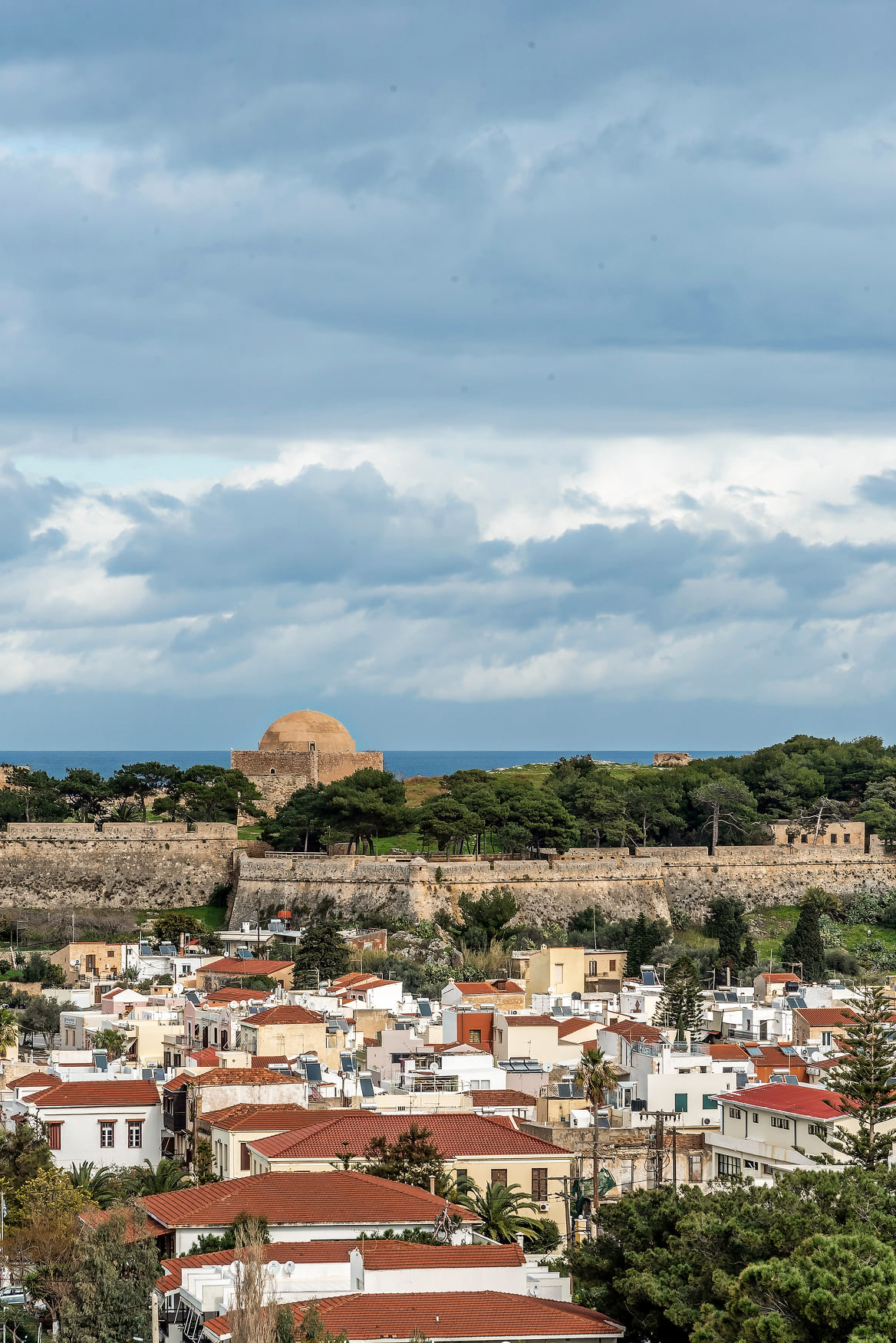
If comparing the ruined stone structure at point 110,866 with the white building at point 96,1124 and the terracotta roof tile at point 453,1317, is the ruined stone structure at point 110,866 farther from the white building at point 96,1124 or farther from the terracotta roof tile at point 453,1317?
the terracotta roof tile at point 453,1317

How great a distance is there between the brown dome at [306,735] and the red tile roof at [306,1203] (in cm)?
5994

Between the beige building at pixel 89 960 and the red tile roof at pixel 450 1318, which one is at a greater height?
the beige building at pixel 89 960

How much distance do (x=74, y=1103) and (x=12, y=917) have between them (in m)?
34.6

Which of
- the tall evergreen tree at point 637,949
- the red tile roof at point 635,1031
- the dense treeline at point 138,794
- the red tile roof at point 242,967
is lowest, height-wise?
the red tile roof at point 635,1031

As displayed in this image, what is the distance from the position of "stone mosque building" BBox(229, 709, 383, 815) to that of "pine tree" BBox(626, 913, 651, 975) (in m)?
21.8

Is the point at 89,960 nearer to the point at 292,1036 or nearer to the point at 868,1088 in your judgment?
the point at 292,1036

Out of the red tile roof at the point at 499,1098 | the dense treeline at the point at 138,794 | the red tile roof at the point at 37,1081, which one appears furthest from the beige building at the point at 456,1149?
the dense treeline at the point at 138,794

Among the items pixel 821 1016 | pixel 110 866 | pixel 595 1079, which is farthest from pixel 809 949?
pixel 595 1079

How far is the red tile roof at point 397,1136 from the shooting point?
29781 millimetres

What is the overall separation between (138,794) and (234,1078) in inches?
1686

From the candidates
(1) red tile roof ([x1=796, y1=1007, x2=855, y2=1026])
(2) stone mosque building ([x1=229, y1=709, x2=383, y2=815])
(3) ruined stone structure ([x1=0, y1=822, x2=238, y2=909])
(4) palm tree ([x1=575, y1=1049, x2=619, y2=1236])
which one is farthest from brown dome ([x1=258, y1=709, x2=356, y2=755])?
(4) palm tree ([x1=575, y1=1049, x2=619, y2=1236])

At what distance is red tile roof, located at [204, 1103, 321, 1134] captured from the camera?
3162cm

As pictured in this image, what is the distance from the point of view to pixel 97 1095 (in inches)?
1401

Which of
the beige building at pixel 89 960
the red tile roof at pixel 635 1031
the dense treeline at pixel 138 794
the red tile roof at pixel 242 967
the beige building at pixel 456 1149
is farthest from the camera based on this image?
the dense treeline at pixel 138 794
